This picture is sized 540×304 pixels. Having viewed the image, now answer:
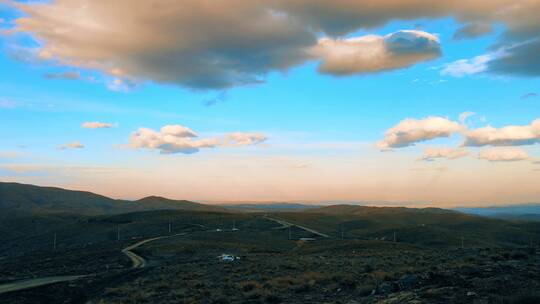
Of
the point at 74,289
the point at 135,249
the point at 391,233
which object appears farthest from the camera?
the point at 391,233

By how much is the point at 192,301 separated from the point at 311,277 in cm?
834

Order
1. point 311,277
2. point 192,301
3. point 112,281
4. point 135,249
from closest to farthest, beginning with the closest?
1. point 192,301
2. point 311,277
3. point 112,281
4. point 135,249

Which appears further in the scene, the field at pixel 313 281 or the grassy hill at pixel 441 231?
the grassy hill at pixel 441 231

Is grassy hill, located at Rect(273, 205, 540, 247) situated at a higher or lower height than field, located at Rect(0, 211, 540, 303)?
lower

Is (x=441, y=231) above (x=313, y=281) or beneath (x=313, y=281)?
beneath

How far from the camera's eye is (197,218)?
5472 inches

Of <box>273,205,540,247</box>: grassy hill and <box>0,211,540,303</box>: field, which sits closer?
<box>0,211,540,303</box>: field

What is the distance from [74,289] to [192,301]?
49.0ft

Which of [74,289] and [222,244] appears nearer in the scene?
[74,289]

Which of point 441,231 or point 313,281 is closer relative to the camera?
point 313,281

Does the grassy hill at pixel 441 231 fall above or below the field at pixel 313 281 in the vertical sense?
below

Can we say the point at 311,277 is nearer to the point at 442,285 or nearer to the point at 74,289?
the point at 442,285

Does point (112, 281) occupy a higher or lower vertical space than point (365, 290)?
lower

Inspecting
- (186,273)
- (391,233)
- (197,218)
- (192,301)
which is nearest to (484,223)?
(391,233)
